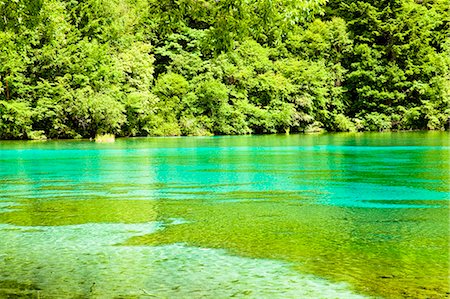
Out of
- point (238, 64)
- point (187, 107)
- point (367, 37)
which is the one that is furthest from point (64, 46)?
point (367, 37)

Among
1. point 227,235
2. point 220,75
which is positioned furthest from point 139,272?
point 220,75

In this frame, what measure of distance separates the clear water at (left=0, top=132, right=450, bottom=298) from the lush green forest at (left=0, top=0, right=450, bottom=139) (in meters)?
14.9

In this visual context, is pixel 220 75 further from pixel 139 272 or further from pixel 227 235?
pixel 139 272

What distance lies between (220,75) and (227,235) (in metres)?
40.8

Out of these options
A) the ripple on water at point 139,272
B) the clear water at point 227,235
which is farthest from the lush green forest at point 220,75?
the ripple on water at point 139,272

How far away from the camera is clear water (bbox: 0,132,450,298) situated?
477 cm

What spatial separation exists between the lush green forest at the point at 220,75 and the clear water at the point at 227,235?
1493cm

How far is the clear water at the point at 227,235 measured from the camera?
477 centimetres

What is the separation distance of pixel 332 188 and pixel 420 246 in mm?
5212

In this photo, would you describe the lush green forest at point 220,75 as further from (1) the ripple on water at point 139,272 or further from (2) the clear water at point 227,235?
(1) the ripple on water at point 139,272

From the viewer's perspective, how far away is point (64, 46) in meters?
41.2

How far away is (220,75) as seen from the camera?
47.2 m

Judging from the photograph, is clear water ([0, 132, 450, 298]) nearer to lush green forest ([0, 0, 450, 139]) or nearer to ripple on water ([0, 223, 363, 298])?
ripple on water ([0, 223, 363, 298])

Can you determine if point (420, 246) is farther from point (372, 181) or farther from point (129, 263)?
point (372, 181)
